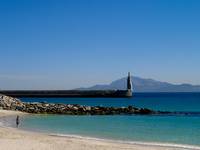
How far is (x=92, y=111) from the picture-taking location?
2170 inches

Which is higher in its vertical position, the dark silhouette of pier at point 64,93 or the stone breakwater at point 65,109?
the dark silhouette of pier at point 64,93

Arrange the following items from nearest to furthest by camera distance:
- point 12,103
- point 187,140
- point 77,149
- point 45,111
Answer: point 77,149 < point 187,140 < point 45,111 < point 12,103

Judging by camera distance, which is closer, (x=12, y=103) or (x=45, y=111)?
(x=45, y=111)

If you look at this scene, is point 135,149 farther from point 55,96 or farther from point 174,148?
point 55,96

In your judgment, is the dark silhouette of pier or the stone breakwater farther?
the dark silhouette of pier

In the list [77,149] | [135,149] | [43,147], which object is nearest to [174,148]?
[135,149]

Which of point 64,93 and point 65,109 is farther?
point 64,93

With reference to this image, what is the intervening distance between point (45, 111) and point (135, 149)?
35423 mm

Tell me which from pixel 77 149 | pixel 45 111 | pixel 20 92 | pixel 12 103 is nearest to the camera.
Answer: pixel 77 149

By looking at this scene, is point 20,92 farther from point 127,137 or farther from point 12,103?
point 127,137

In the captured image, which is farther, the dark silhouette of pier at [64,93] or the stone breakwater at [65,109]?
the dark silhouette of pier at [64,93]

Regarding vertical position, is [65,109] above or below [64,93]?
below

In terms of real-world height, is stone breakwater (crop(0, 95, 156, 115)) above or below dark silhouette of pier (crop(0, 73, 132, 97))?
below

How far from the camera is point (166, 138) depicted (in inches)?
1051
